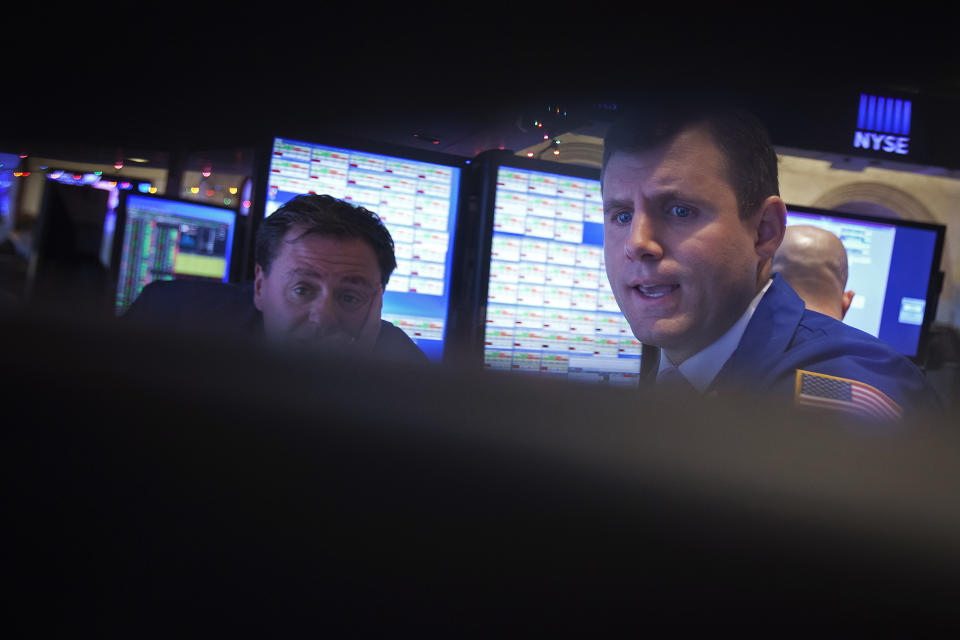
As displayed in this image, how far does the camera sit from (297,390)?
0.11m

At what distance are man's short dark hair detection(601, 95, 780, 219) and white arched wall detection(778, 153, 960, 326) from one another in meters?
6.55

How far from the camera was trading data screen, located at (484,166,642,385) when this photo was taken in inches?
58.6

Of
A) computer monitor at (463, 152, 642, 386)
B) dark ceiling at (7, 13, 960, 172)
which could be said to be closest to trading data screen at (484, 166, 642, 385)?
computer monitor at (463, 152, 642, 386)

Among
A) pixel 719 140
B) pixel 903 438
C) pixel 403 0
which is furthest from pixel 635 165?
pixel 903 438

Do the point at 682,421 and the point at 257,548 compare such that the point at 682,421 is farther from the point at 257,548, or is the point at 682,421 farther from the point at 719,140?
the point at 719,140

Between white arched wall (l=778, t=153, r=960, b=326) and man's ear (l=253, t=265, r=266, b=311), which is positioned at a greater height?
white arched wall (l=778, t=153, r=960, b=326)

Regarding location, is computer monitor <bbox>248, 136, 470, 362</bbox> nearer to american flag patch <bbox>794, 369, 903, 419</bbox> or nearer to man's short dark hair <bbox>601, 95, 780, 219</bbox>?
man's short dark hair <bbox>601, 95, 780, 219</bbox>

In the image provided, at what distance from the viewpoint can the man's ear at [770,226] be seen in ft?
2.72

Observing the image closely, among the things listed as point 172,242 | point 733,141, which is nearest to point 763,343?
point 733,141

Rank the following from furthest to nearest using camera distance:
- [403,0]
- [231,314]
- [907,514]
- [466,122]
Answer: [231,314] < [466,122] < [403,0] < [907,514]

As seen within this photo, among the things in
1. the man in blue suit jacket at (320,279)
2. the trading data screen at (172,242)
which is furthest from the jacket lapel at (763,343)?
the trading data screen at (172,242)

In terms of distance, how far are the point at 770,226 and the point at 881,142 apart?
1.43 m

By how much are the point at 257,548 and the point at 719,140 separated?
0.77 meters

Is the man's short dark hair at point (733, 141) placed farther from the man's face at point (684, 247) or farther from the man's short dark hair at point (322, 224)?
the man's short dark hair at point (322, 224)
